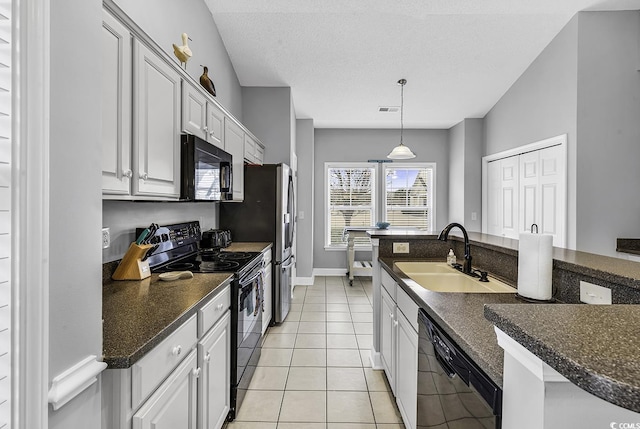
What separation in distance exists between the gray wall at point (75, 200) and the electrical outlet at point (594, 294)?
160cm

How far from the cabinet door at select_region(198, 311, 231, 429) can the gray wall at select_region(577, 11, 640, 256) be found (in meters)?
3.38

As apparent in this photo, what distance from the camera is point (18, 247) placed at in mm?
648

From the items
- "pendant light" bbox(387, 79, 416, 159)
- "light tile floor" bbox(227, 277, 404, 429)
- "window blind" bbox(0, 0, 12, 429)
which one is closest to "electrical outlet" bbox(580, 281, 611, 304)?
"light tile floor" bbox(227, 277, 404, 429)

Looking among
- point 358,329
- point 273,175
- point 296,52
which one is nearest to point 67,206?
point 273,175

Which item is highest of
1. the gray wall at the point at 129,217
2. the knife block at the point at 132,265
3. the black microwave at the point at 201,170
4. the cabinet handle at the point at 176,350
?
the black microwave at the point at 201,170

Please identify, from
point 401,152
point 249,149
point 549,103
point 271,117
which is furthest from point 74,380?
point 549,103

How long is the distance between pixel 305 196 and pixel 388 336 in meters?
3.63

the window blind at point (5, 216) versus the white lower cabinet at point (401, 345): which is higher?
the window blind at point (5, 216)

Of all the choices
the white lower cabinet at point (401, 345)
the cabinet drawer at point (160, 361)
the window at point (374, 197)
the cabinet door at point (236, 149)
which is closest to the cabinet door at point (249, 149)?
Result: the cabinet door at point (236, 149)

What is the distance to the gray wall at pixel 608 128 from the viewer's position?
A: 3.27 m

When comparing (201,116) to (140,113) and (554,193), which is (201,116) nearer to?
(140,113)

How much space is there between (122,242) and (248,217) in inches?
70.2

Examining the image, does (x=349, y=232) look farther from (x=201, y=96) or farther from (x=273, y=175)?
(x=201, y=96)

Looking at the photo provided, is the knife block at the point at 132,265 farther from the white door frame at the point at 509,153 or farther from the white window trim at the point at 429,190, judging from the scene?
the white window trim at the point at 429,190
